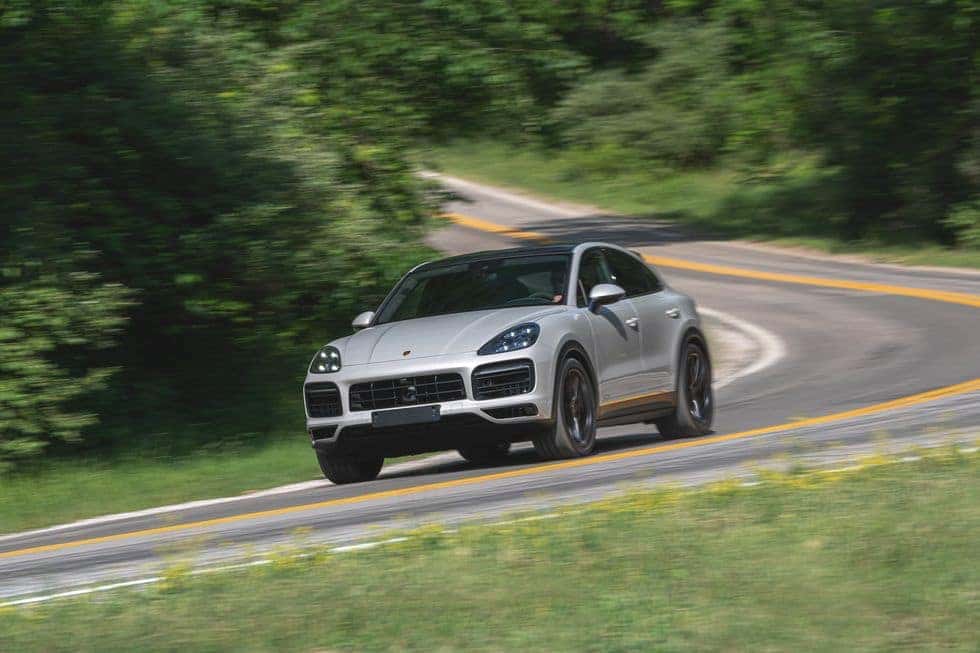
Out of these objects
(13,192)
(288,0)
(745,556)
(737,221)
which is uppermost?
(288,0)

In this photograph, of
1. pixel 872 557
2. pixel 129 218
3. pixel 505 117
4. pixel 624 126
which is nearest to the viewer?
pixel 872 557

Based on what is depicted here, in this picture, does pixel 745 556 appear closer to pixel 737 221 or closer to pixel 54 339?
pixel 54 339

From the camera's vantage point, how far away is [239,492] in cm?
1223

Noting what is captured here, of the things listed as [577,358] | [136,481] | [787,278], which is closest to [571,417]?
[577,358]

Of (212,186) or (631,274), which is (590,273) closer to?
(631,274)

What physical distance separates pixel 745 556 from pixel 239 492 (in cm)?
639

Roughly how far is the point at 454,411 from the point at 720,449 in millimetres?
1725

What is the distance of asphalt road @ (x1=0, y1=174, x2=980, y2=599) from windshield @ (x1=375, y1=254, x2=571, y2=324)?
1100mm

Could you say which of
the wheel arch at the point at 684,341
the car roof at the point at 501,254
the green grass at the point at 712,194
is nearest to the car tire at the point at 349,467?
the car roof at the point at 501,254

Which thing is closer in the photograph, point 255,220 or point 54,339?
point 54,339

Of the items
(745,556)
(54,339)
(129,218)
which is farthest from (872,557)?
(129,218)

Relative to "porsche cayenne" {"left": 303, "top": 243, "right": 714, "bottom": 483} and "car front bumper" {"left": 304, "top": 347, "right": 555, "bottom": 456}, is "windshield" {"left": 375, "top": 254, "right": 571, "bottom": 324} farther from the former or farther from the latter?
"car front bumper" {"left": 304, "top": 347, "right": 555, "bottom": 456}

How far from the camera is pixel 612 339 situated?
11.9m

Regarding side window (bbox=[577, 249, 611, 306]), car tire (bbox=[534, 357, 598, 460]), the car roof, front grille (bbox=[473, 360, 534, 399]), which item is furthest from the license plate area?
the car roof
